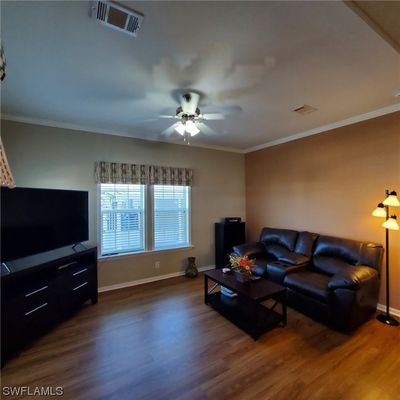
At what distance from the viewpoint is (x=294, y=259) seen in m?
3.34

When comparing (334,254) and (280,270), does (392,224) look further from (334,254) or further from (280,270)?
(280,270)

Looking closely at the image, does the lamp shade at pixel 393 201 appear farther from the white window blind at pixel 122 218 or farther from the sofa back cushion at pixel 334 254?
the white window blind at pixel 122 218

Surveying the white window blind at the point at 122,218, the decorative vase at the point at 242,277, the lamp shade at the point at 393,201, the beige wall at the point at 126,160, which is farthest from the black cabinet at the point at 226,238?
the lamp shade at the point at 393,201

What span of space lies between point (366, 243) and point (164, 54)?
3.30 m

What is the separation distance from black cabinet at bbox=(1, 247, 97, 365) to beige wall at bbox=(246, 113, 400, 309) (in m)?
3.46

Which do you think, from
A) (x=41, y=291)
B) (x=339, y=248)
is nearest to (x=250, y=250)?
(x=339, y=248)

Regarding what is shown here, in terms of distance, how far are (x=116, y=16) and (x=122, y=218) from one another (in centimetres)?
297

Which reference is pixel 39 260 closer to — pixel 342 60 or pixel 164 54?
pixel 164 54

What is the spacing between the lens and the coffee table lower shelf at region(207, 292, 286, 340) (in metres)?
2.44

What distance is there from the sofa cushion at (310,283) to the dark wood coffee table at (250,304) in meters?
0.29

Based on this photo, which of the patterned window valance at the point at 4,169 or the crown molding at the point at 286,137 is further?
the crown molding at the point at 286,137

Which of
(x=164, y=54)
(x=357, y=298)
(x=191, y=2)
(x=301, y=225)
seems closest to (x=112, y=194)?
(x=164, y=54)

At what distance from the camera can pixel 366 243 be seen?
9.87 ft

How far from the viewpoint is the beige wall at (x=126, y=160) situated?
3.18m
